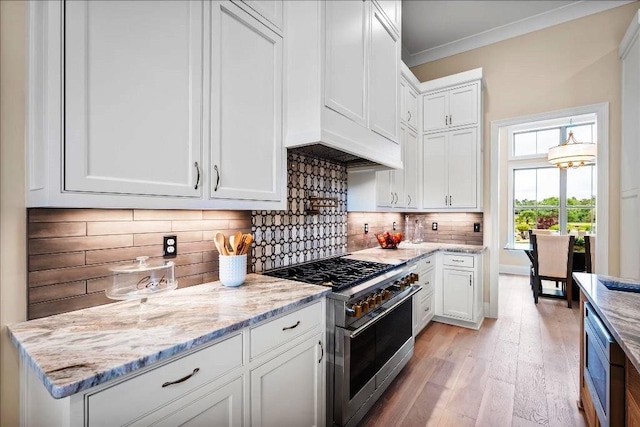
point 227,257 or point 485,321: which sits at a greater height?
point 227,257

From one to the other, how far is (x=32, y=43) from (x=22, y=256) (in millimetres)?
736

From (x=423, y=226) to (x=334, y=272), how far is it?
255 cm

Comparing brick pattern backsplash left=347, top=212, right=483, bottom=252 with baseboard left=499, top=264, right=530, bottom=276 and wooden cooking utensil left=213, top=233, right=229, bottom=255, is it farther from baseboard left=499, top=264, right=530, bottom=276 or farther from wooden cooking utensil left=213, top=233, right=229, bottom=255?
baseboard left=499, top=264, right=530, bottom=276

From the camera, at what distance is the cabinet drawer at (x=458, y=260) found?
3360mm

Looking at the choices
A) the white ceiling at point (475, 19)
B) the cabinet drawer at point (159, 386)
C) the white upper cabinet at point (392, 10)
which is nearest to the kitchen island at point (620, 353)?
the cabinet drawer at point (159, 386)

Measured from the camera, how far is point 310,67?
5.85 ft

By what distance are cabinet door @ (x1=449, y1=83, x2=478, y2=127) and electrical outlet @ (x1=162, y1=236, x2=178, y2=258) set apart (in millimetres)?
3485

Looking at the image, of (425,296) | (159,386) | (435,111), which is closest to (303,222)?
(159,386)

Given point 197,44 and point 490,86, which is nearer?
point 197,44

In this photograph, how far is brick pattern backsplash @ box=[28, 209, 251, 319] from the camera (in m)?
1.14

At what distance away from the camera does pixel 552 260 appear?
4.59 meters

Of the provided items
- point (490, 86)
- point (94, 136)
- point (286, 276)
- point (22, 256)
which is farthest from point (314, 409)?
point (490, 86)

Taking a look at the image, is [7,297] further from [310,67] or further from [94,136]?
[310,67]

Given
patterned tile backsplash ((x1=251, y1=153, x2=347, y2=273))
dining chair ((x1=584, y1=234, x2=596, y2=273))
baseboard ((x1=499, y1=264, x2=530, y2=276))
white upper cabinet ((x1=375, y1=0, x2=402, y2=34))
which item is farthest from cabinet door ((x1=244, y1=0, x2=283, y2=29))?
baseboard ((x1=499, y1=264, x2=530, y2=276))
